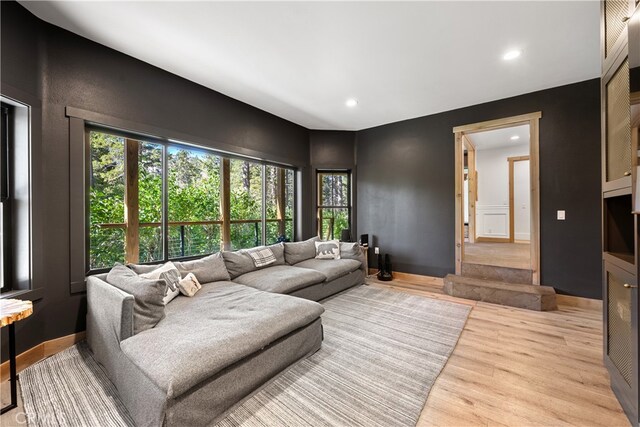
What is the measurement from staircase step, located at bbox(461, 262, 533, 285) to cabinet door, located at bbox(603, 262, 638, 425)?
6.46ft

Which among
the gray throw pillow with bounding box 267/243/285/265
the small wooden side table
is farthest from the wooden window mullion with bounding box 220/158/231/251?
the small wooden side table

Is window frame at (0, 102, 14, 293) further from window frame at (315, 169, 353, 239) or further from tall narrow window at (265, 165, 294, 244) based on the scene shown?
window frame at (315, 169, 353, 239)

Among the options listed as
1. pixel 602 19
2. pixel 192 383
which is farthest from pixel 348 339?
pixel 602 19

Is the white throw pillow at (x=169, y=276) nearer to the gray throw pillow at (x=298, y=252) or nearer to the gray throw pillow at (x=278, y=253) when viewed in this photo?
the gray throw pillow at (x=278, y=253)

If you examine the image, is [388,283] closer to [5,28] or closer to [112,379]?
[112,379]

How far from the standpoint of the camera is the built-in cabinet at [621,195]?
1.48 m

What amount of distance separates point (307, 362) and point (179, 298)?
4.38 feet

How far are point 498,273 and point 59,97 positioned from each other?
5656 mm

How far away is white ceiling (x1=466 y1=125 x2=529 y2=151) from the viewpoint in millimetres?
5671

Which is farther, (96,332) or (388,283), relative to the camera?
(388,283)

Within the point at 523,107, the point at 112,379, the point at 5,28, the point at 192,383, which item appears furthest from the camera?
the point at 523,107

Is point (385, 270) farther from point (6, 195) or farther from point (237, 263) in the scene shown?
point (6, 195)

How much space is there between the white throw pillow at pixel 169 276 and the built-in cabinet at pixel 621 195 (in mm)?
3268

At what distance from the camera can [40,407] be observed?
5.39ft
